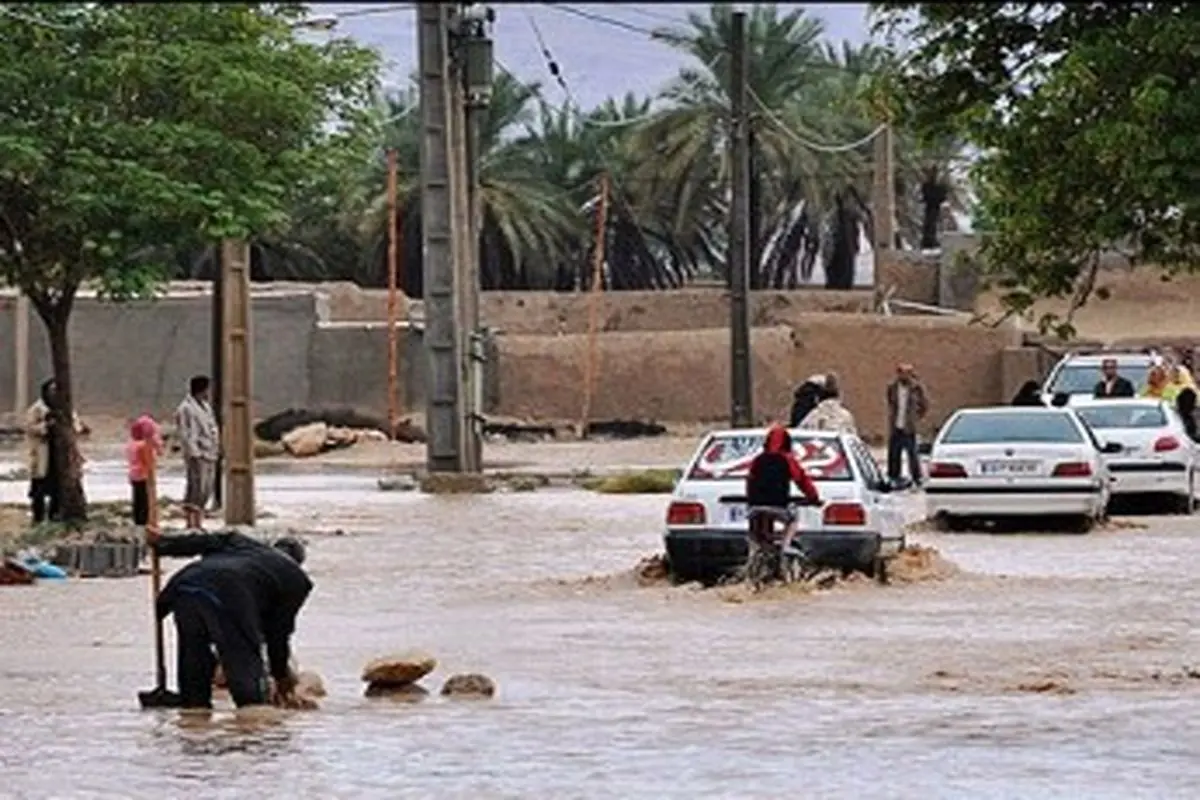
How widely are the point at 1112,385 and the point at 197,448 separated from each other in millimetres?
12813

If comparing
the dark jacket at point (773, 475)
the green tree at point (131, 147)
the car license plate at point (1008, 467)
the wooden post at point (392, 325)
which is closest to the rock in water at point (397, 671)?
the dark jacket at point (773, 475)

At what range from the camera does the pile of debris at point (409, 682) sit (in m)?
16.9

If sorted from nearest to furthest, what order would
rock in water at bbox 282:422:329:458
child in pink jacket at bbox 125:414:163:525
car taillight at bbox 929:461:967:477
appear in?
child in pink jacket at bbox 125:414:163:525, car taillight at bbox 929:461:967:477, rock in water at bbox 282:422:329:458

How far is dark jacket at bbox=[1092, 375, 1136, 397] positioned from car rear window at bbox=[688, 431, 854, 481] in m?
13.6

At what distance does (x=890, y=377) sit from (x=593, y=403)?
667 centimetres

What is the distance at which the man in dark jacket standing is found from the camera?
15.9 m

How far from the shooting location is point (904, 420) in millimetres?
38531

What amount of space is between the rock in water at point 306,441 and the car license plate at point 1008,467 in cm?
2348

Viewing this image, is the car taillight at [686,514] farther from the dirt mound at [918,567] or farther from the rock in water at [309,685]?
the rock in water at [309,685]

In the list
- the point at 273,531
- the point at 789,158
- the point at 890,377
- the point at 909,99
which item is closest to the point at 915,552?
the point at 273,531

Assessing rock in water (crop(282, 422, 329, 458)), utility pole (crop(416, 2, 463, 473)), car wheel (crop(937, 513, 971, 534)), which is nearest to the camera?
car wheel (crop(937, 513, 971, 534))

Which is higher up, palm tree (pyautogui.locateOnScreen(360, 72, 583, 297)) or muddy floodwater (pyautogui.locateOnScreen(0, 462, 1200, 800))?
palm tree (pyautogui.locateOnScreen(360, 72, 583, 297))

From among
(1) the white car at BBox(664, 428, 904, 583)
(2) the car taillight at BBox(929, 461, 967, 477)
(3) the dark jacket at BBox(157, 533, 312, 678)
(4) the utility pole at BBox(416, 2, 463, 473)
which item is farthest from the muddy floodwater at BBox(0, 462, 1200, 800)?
(4) the utility pole at BBox(416, 2, 463, 473)

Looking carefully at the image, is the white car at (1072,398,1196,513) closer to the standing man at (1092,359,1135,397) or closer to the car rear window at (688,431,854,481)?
the standing man at (1092,359,1135,397)
